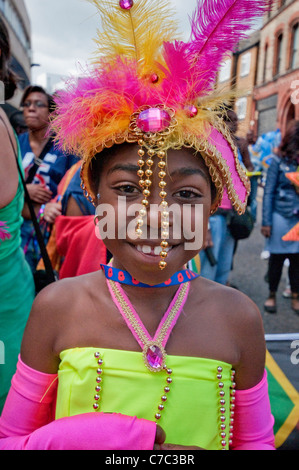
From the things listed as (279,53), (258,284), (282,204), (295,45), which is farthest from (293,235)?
Result: (279,53)

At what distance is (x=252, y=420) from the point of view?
106cm

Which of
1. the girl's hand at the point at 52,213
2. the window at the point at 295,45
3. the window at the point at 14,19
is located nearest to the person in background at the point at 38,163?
the girl's hand at the point at 52,213

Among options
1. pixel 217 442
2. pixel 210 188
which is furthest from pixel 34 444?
pixel 210 188

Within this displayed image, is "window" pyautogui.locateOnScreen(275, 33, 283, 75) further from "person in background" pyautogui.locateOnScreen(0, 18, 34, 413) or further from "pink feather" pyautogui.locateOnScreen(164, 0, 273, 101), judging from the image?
"pink feather" pyautogui.locateOnScreen(164, 0, 273, 101)

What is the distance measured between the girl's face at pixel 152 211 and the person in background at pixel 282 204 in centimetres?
309

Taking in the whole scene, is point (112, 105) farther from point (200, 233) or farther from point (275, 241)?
point (275, 241)

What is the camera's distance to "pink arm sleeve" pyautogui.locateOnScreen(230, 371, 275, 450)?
106 centimetres

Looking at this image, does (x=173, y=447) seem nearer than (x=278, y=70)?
Yes

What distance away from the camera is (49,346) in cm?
102

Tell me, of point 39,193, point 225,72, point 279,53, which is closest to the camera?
point 225,72

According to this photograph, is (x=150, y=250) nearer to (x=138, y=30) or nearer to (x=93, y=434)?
(x=93, y=434)

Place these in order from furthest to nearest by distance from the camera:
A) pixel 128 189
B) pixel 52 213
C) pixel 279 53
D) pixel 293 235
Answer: pixel 279 53
pixel 293 235
pixel 52 213
pixel 128 189

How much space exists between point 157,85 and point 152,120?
0.38 feet

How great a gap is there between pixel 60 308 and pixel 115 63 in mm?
666
